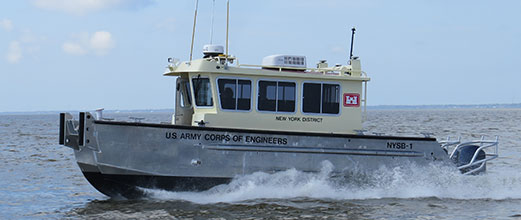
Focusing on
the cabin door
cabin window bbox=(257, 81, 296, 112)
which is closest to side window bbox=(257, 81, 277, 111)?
cabin window bbox=(257, 81, 296, 112)

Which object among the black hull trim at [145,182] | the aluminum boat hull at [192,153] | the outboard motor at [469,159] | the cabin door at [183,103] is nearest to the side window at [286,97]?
the aluminum boat hull at [192,153]

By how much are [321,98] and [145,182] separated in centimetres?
383

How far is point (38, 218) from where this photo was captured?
11.5 meters

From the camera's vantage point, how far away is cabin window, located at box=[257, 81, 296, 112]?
12539mm

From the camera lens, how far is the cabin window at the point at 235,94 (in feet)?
40.6

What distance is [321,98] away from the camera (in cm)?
1293

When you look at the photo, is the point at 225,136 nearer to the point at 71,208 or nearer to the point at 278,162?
the point at 278,162

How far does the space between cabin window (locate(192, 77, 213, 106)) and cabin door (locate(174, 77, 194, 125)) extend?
2.15 ft

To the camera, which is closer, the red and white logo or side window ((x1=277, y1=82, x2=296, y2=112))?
side window ((x1=277, y1=82, x2=296, y2=112))

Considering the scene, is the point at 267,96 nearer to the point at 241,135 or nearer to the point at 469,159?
the point at 241,135

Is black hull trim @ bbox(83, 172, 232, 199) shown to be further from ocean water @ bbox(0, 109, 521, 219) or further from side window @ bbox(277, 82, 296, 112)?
side window @ bbox(277, 82, 296, 112)

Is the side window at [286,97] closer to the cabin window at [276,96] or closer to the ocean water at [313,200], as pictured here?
the cabin window at [276,96]

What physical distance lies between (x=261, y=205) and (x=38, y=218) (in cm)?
403

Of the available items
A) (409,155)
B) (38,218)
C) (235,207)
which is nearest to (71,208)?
(38,218)
